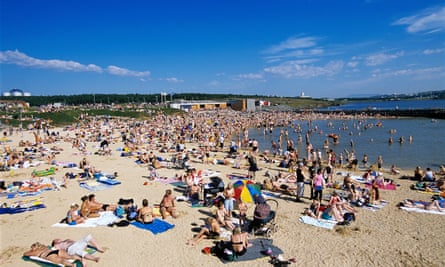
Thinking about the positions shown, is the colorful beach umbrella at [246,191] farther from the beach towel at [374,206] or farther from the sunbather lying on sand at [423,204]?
the sunbather lying on sand at [423,204]

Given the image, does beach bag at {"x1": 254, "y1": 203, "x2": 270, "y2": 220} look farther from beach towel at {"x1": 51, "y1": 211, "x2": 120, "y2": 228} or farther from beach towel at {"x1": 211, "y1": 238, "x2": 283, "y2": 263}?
beach towel at {"x1": 51, "y1": 211, "x2": 120, "y2": 228}

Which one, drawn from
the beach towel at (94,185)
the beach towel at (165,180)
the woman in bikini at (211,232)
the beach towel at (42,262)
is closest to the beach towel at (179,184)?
the beach towel at (165,180)

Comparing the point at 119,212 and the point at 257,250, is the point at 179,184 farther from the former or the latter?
the point at 257,250

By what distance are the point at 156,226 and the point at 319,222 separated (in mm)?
3945

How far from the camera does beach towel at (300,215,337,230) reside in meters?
6.72

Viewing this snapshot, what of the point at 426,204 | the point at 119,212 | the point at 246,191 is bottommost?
the point at 426,204

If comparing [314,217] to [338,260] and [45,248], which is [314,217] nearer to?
[338,260]

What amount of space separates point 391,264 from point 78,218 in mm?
6780

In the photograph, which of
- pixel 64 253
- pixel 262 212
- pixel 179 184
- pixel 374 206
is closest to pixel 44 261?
pixel 64 253

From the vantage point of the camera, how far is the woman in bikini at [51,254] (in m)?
4.87

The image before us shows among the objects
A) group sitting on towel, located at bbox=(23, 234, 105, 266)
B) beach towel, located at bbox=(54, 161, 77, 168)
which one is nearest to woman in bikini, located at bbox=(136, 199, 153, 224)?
group sitting on towel, located at bbox=(23, 234, 105, 266)

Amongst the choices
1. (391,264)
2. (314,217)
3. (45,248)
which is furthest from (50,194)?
(391,264)

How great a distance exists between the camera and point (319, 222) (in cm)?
696

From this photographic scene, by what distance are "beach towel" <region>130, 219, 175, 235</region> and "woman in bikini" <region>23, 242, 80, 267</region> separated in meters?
1.76
